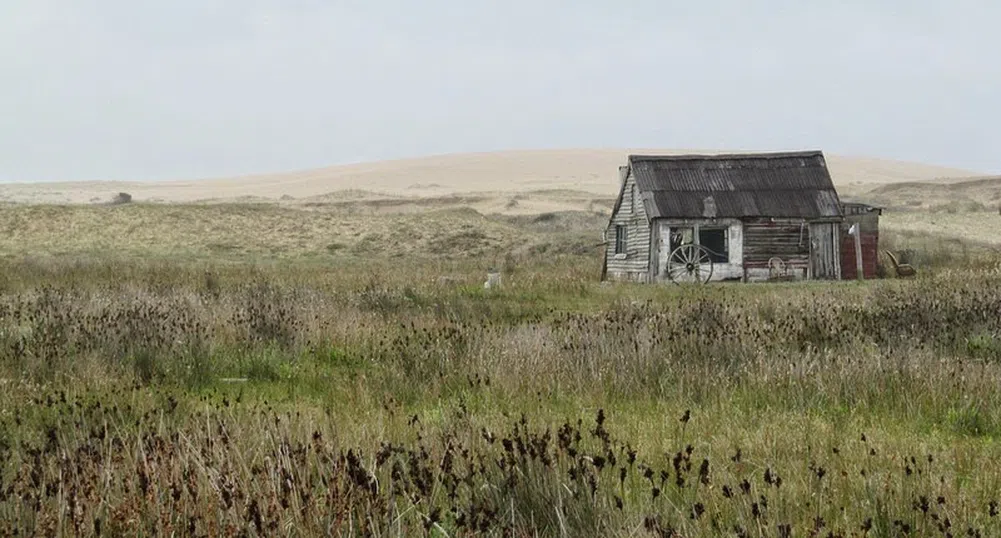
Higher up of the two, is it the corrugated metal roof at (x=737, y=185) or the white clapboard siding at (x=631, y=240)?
the corrugated metal roof at (x=737, y=185)

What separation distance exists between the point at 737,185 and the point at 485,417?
23.2m

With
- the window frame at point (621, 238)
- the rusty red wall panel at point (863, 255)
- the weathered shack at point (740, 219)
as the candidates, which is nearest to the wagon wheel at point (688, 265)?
the weathered shack at point (740, 219)

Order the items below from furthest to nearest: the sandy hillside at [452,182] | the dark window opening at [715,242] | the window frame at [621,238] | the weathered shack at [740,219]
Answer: the sandy hillside at [452,182] < the window frame at [621,238] < the dark window opening at [715,242] < the weathered shack at [740,219]

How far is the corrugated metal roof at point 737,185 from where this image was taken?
86.6 feet

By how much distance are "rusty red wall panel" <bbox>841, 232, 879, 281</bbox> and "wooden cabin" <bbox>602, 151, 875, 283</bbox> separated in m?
0.23

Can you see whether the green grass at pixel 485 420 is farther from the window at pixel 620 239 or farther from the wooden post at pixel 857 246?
the window at pixel 620 239

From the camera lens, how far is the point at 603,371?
7.20 meters

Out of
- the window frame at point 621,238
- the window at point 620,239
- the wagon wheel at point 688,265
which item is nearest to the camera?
the wagon wheel at point 688,265

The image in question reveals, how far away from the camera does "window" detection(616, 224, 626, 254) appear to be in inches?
1144

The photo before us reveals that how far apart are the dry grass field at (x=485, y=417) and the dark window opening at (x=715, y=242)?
9.84 meters

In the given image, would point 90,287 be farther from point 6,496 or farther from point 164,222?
point 164,222

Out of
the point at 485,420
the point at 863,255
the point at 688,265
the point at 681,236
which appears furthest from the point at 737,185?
the point at 485,420

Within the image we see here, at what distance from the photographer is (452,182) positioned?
101 metres

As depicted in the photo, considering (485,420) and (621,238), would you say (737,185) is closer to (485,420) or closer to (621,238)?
(621,238)
